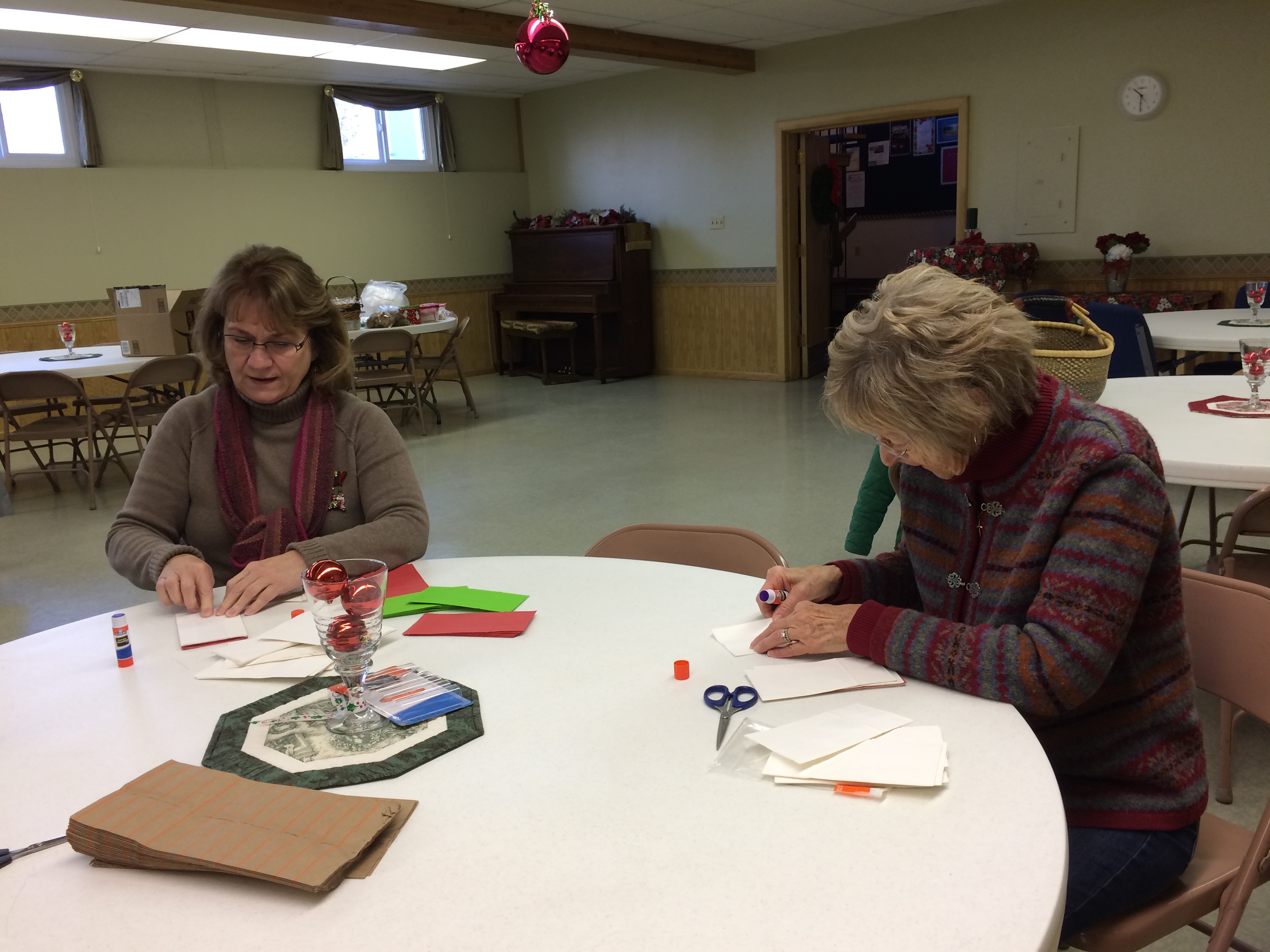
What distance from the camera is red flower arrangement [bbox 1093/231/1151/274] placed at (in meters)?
6.66

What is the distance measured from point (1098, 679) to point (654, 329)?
9352 millimetres

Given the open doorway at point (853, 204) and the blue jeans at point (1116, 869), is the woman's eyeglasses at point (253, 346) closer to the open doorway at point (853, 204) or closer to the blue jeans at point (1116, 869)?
the blue jeans at point (1116, 869)

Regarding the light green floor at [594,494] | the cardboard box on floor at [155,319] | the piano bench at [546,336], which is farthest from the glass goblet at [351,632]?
the piano bench at [546,336]

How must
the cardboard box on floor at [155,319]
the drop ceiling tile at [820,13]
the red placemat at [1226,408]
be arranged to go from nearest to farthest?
the red placemat at [1226,408] < the cardboard box on floor at [155,319] < the drop ceiling tile at [820,13]

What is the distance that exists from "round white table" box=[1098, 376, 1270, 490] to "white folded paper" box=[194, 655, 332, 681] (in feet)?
4.72

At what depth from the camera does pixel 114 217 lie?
8.39 metres

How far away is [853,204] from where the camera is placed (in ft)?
40.8

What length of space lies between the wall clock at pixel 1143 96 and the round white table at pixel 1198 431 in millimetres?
4301

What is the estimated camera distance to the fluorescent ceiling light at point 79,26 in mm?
6328

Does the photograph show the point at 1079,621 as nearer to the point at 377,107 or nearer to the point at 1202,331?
the point at 1202,331

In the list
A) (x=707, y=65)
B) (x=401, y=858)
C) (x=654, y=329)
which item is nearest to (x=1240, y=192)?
(x=707, y=65)

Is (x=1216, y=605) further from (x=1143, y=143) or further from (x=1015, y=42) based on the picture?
(x=1015, y=42)

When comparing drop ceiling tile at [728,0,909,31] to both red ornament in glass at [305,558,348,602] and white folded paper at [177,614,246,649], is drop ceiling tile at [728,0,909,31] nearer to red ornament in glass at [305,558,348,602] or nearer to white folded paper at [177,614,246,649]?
white folded paper at [177,614,246,649]

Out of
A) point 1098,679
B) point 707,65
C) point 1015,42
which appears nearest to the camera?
point 1098,679
